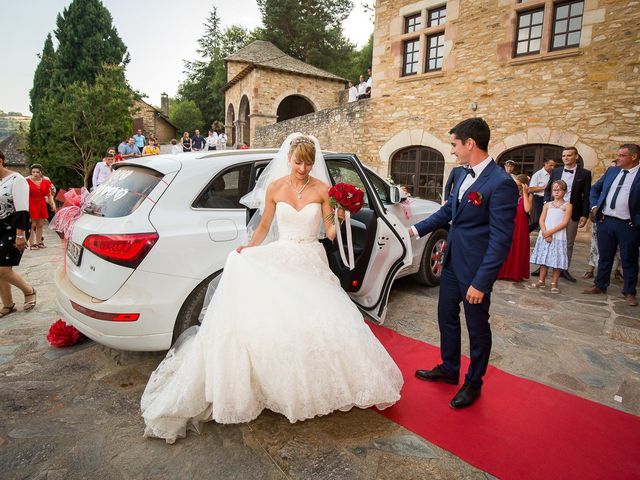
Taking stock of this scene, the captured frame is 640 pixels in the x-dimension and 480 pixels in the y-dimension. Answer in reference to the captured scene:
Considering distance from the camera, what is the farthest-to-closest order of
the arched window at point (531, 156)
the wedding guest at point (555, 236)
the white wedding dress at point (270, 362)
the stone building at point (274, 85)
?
the stone building at point (274, 85), the arched window at point (531, 156), the wedding guest at point (555, 236), the white wedding dress at point (270, 362)

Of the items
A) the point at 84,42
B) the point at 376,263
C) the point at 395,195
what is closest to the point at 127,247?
the point at 376,263

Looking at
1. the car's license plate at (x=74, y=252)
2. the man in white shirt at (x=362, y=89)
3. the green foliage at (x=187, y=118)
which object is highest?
the green foliage at (x=187, y=118)

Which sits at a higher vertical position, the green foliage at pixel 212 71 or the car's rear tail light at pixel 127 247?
the green foliage at pixel 212 71

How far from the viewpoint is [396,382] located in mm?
2615

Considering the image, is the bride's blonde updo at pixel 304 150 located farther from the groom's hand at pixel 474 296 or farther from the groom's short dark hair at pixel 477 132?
the groom's hand at pixel 474 296

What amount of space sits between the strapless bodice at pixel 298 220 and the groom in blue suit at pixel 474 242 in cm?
103

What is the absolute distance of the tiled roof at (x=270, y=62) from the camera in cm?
2218

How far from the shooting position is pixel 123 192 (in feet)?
10.2

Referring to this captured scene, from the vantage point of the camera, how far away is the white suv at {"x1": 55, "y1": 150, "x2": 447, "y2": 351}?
278 cm

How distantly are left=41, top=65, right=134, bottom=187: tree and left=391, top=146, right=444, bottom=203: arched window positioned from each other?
10184mm

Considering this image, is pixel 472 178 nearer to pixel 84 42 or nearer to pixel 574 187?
pixel 574 187

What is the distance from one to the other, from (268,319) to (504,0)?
1129 cm

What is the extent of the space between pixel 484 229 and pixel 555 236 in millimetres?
4048

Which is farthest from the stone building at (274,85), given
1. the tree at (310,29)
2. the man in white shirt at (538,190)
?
the man in white shirt at (538,190)
